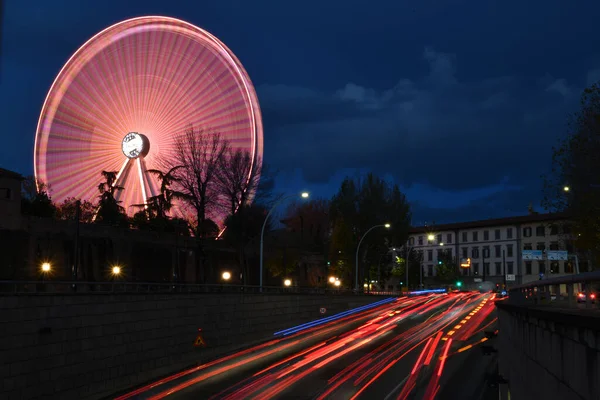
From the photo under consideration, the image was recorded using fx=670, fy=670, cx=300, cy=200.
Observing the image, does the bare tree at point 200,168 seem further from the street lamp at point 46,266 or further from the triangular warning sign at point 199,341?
the triangular warning sign at point 199,341

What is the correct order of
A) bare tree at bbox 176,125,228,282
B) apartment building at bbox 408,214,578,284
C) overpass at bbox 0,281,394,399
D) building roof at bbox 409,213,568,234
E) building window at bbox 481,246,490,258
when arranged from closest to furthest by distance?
overpass at bbox 0,281,394,399, bare tree at bbox 176,125,228,282, apartment building at bbox 408,214,578,284, building roof at bbox 409,213,568,234, building window at bbox 481,246,490,258

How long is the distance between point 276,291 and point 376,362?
16.8 meters

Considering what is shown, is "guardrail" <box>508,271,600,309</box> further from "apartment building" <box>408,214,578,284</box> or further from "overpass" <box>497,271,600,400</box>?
"apartment building" <box>408,214,578,284</box>

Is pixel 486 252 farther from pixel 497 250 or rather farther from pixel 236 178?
pixel 236 178

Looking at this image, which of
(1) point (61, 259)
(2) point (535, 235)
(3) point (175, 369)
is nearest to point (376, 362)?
(3) point (175, 369)

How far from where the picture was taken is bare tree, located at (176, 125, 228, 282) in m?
58.4

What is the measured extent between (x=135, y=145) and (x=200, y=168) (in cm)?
610

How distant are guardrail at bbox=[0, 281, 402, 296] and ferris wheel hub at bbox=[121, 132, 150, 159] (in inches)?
536

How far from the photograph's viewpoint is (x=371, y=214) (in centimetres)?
8944

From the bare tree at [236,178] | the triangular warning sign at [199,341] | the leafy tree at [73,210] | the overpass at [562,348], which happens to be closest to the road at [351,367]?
the triangular warning sign at [199,341]

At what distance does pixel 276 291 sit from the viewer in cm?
5009

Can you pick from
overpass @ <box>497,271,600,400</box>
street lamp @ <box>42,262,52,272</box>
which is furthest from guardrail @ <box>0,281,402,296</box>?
Result: overpass @ <box>497,271,600,400</box>

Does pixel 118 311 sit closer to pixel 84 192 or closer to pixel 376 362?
pixel 376 362

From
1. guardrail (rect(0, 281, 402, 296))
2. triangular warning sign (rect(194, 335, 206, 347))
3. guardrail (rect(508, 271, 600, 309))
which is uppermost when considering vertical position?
guardrail (rect(508, 271, 600, 309))
